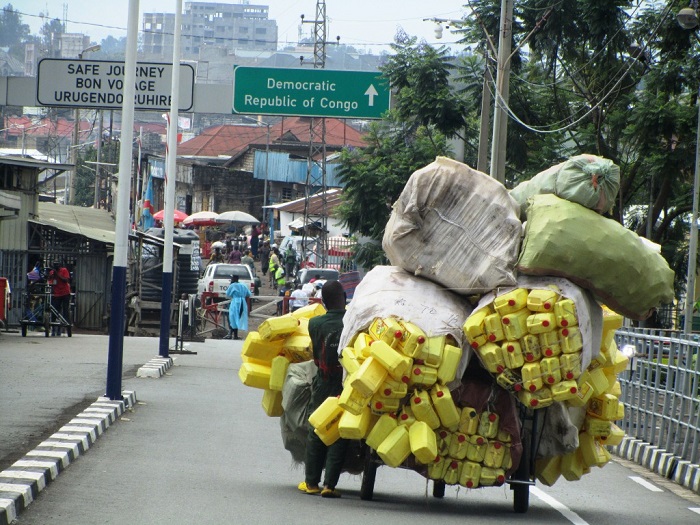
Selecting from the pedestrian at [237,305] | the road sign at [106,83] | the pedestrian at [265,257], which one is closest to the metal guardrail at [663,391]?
the road sign at [106,83]

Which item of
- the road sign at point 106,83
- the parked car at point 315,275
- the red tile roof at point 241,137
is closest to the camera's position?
the road sign at point 106,83

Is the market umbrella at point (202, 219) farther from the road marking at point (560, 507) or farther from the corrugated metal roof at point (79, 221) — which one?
the road marking at point (560, 507)

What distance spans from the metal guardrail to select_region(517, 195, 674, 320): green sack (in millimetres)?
3285

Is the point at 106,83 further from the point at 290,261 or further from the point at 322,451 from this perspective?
the point at 290,261

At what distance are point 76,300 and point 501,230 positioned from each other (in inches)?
957

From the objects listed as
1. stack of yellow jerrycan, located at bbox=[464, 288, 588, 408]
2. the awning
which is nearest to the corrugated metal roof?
the awning

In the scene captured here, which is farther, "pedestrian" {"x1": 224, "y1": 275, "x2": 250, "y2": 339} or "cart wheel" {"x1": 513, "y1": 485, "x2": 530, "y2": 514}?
"pedestrian" {"x1": 224, "y1": 275, "x2": 250, "y2": 339}

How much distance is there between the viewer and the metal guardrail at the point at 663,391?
11438 mm

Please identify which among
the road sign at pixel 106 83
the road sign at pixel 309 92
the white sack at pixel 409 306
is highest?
the road sign at pixel 309 92

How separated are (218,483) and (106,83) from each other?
10.9 m

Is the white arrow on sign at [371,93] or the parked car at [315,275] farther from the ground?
the white arrow on sign at [371,93]

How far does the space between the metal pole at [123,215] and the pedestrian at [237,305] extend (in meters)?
14.4

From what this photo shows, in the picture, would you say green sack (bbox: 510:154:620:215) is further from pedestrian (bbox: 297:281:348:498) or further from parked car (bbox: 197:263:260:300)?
parked car (bbox: 197:263:260:300)

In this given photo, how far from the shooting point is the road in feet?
25.5
